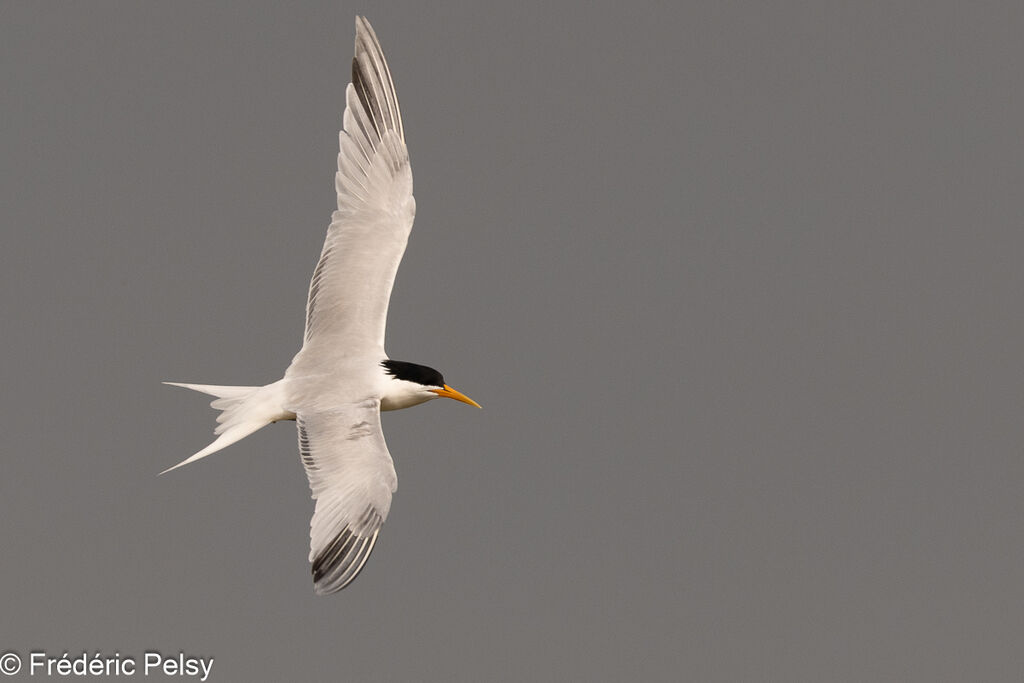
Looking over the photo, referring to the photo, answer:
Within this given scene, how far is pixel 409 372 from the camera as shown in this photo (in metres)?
12.5

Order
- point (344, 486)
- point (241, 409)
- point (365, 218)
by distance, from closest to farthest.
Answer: point (344, 486) < point (241, 409) < point (365, 218)

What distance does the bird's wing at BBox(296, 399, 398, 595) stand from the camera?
10867mm

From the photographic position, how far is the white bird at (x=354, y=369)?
36.5ft

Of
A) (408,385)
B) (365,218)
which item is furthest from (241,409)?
(365,218)

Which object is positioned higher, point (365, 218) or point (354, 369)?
point (365, 218)

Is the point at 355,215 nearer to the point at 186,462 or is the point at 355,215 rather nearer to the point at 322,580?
the point at 186,462

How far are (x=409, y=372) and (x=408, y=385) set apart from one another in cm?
11

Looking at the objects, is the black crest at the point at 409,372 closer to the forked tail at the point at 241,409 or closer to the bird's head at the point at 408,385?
the bird's head at the point at 408,385

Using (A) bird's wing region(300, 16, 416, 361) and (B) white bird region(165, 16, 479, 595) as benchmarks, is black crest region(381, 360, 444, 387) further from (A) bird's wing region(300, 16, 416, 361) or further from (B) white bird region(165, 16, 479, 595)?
(A) bird's wing region(300, 16, 416, 361)

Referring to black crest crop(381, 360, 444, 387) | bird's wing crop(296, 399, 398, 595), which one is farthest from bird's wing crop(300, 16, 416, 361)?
bird's wing crop(296, 399, 398, 595)

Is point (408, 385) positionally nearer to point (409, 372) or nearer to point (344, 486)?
point (409, 372)

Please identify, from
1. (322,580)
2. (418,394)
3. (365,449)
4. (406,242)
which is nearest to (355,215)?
(406,242)

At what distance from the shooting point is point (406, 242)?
13.2 metres

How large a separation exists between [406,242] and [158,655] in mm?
4282
